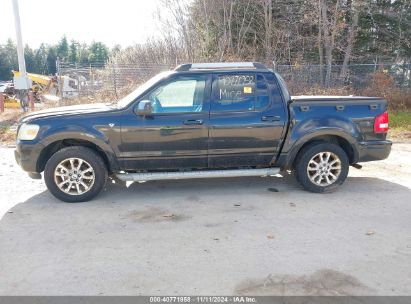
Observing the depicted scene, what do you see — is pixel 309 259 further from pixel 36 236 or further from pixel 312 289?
pixel 36 236

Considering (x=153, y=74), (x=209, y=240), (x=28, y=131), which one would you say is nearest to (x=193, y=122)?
(x=209, y=240)

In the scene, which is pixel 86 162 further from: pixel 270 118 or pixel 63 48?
pixel 63 48

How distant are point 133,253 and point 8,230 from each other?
1.64m

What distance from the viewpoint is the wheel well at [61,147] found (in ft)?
16.3

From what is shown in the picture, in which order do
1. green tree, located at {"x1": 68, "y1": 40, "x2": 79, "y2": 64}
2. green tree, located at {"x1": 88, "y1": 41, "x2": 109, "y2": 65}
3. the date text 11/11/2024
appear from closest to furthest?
the date text 11/11/2024, green tree, located at {"x1": 88, "y1": 41, "x2": 109, "y2": 65}, green tree, located at {"x1": 68, "y1": 40, "x2": 79, "y2": 64}

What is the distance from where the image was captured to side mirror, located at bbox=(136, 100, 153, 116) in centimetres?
479

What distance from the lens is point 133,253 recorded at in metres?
3.58

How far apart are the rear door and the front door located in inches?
5.7

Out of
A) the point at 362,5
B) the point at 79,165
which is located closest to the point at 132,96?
the point at 79,165

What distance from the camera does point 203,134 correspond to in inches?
197

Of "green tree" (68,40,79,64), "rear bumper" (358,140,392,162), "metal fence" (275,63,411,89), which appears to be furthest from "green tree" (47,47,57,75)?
"rear bumper" (358,140,392,162)

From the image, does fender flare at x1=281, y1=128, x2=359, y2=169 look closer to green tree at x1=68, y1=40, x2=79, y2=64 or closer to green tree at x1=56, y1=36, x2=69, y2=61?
green tree at x1=68, y1=40, x2=79, y2=64

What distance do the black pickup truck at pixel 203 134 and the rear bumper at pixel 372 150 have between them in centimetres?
1

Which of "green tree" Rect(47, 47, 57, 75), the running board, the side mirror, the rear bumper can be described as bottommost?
the running board
